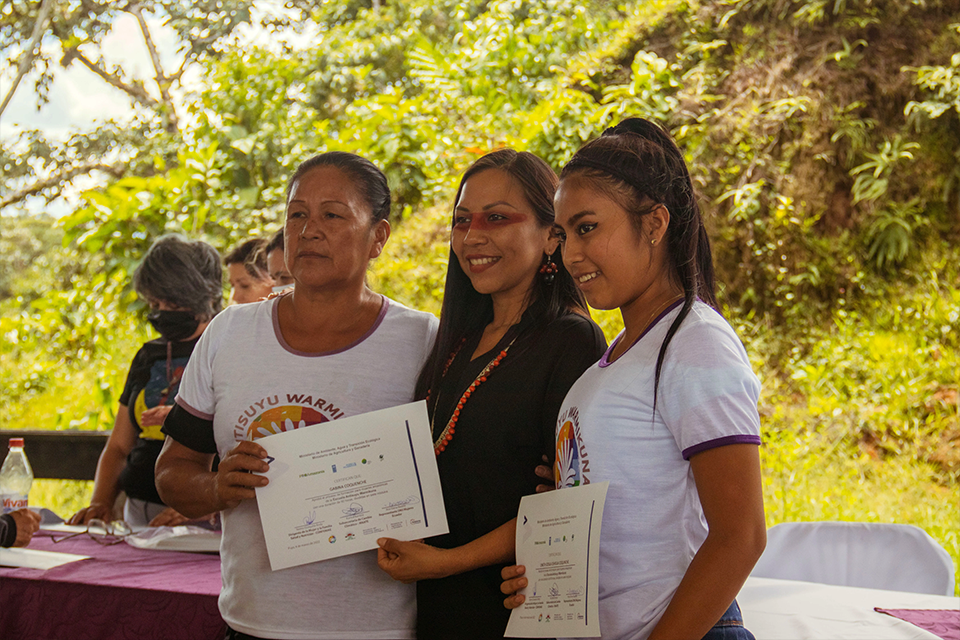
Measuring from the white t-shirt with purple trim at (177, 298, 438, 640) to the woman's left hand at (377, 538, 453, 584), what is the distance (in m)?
0.09

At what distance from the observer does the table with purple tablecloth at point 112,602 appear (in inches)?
69.4

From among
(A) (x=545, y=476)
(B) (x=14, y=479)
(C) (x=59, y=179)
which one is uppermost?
(C) (x=59, y=179)

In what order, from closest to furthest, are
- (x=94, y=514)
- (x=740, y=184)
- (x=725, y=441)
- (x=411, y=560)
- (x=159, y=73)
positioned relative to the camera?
(x=725, y=441), (x=411, y=560), (x=94, y=514), (x=740, y=184), (x=159, y=73)

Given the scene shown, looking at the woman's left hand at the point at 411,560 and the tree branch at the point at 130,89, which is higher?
the tree branch at the point at 130,89

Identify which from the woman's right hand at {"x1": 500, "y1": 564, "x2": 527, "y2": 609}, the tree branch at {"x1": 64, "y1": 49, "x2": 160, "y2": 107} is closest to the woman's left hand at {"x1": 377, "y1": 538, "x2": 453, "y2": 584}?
the woman's right hand at {"x1": 500, "y1": 564, "x2": 527, "y2": 609}

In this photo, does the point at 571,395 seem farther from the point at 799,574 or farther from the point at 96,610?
the point at 799,574

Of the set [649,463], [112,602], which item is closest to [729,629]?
[649,463]

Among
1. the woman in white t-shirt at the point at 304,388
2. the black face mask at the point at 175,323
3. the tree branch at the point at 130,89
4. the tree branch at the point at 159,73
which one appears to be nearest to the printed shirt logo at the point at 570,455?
the woman in white t-shirt at the point at 304,388

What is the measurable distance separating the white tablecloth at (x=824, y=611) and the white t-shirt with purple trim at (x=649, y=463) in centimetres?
88

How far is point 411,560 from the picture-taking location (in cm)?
Result: 134

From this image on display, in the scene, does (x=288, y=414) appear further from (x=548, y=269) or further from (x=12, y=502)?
(x=12, y=502)

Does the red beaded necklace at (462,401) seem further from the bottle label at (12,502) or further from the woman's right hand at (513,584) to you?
the bottle label at (12,502)

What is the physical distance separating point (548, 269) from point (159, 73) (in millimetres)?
9576

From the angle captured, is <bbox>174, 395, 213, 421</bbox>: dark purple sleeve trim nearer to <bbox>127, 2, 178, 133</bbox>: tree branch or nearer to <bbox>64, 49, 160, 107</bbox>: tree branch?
<bbox>127, 2, 178, 133</bbox>: tree branch
